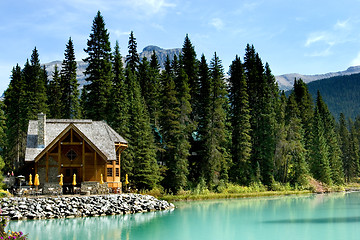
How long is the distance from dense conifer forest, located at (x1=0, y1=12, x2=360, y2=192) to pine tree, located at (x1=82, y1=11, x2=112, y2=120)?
0.12 meters

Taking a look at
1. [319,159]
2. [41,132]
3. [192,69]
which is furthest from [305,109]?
[41,132]

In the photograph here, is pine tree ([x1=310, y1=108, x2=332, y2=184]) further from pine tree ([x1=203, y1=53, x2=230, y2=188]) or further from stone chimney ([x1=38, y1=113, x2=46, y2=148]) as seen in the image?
stone chimney ([x1=38, y1=113, x2=46, y2=148])

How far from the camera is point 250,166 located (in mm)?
52500

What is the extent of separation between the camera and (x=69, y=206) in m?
28.5

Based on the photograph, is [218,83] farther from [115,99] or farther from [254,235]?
[254,235]

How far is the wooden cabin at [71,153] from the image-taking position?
34781 millimetres

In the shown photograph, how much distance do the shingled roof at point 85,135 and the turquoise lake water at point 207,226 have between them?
28.1 feet

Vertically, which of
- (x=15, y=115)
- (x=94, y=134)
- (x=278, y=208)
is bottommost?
(x=278, y=208)

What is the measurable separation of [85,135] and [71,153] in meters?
2.04

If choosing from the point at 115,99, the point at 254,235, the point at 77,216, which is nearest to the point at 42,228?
the point at 77,216

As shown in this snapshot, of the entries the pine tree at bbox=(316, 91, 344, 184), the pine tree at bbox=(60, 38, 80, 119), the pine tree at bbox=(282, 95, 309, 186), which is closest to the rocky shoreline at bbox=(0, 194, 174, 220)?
the pine tree at bbox=(60, 38, 80, 119)

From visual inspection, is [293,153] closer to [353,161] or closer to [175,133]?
[175,133]

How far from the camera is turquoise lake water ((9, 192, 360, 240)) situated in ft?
69.6

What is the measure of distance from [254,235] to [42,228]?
37.0 ft
